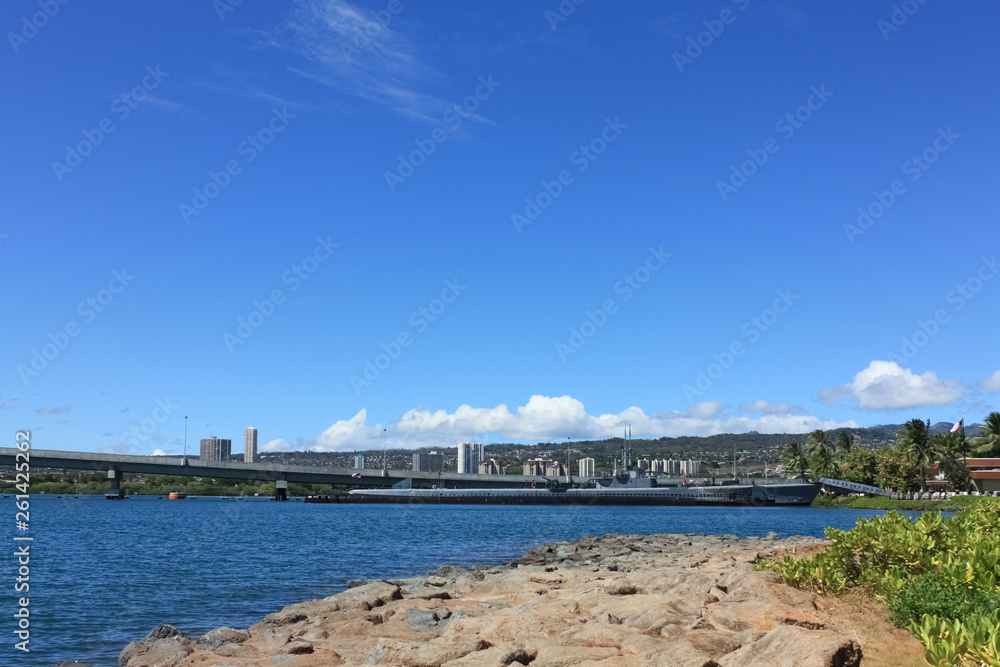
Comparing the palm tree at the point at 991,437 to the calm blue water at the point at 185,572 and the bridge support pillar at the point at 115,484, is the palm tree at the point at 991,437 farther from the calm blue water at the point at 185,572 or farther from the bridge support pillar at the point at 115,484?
the bridge support pillar at the point at 115,484

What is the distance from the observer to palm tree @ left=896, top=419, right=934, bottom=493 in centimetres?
11556

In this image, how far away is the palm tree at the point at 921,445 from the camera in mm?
115562

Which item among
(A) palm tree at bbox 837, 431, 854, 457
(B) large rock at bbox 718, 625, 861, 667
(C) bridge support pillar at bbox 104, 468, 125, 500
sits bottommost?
(C) bridge support pillar at bbox 104, 468, 125, 500

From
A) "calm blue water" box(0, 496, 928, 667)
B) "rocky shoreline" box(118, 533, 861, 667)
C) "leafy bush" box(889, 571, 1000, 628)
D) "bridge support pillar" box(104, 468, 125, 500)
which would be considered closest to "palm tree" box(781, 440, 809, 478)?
"calm blue water" box(0, 496, 928, 667)

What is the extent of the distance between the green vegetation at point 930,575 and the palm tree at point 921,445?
109 meters

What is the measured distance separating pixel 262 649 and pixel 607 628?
739cm

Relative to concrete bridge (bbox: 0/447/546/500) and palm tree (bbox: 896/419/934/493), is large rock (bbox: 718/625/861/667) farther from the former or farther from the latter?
concrete bridge (bbox: 0/447/546/500)

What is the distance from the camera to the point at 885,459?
12431cm

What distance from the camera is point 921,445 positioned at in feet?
384

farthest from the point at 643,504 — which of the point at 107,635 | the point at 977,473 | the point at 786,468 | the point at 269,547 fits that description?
the point at 107,635

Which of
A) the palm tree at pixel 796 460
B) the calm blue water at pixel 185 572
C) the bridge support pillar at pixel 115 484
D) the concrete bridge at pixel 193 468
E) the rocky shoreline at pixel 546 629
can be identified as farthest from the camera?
the bridge support pillar at pixel 115 484

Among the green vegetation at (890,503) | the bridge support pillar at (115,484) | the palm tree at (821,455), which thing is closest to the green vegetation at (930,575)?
the green vegetation at (890,503)

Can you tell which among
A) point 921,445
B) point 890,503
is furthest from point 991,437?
point 890,503

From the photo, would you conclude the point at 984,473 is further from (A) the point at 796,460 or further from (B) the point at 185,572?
(B) the point at 185,572
